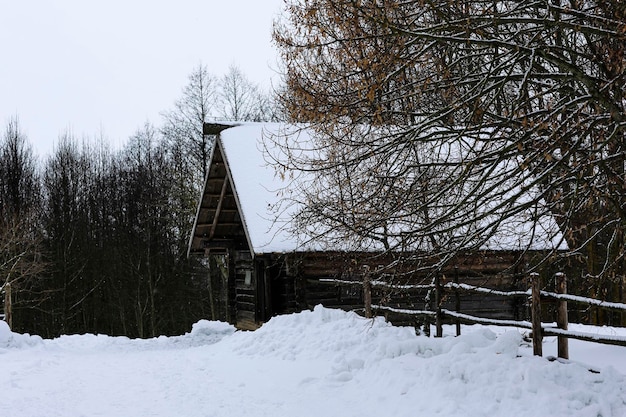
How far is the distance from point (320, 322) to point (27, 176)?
2774 centimetres

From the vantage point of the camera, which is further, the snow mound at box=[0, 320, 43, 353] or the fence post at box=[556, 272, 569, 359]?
the snow mound at box=[0, 320, 43, 353]

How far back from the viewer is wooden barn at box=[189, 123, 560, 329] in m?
15.0

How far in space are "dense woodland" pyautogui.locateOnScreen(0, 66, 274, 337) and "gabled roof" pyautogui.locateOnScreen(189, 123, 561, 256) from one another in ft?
35.8

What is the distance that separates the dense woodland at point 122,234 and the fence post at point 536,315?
23.8 meters

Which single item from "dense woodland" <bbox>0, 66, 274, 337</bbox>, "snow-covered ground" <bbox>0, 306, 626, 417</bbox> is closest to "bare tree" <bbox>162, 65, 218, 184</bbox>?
"dense woodland" <bbox>0, 66, 274, 337</bbox>

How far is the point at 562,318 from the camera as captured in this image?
743 centimetres

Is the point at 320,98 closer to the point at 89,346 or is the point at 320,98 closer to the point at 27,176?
the point at 89,346

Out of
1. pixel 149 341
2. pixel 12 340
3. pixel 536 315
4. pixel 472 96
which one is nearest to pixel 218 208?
pixel 149 341

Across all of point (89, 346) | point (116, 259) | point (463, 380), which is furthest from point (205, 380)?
point (116, 259)

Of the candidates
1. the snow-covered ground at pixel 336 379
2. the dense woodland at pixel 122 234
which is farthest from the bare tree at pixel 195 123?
the snow-covered ground at pixel 336 379

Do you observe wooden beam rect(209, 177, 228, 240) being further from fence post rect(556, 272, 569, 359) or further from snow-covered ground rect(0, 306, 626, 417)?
fence post rect(556, 272, 569, 359)

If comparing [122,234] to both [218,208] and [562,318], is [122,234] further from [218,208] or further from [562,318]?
[562,318]

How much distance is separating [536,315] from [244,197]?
9571mm

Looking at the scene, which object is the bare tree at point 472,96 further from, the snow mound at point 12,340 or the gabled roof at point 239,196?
the snow mound at point 12,340
